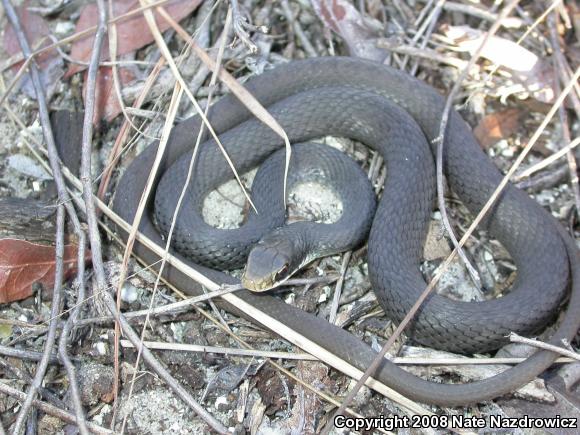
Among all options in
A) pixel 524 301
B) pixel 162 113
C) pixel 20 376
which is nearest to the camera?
pixel 20 376

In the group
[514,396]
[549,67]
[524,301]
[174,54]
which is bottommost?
[514,396]

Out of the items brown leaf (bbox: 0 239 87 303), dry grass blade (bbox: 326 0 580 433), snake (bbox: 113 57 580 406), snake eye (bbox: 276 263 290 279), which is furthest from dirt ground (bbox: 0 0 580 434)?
dry grass blade (bbox: 326 0 580 433)

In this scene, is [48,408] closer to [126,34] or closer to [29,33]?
[126,34]

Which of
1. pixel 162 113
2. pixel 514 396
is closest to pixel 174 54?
pixel 162 113

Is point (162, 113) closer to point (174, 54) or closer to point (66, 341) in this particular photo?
point (174, 54)

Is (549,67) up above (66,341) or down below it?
above

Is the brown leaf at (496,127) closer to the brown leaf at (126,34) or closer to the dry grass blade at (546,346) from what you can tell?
the dry grass blade at (546,346)

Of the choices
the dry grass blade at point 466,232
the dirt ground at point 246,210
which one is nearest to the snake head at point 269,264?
the dirt ground at point 246,210
